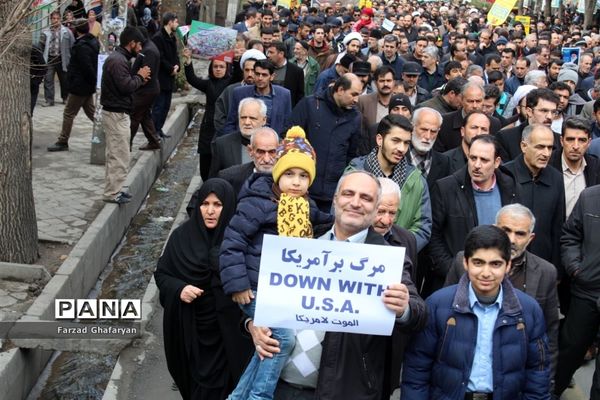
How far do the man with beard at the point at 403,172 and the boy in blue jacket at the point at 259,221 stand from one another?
144 cm

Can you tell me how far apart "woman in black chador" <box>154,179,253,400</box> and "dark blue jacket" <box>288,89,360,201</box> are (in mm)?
2880

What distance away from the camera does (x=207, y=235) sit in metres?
6.22

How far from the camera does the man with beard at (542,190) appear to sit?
24.6 ft

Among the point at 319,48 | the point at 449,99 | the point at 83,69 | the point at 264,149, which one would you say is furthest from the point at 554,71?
the point at 264,149

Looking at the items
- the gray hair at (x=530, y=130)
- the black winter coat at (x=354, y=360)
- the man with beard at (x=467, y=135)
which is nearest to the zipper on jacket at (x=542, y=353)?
the black winter coat at (x=354, y=360)

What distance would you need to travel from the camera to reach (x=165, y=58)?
1515 centimetres

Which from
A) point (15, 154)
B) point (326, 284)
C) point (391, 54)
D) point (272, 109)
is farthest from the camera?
point (391, 54)

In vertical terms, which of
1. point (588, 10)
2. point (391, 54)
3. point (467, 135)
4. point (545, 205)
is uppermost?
point (588, 10)

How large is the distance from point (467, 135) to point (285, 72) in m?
4.43

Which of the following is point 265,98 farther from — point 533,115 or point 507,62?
point 507,62

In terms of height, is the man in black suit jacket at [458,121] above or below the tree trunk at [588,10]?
below

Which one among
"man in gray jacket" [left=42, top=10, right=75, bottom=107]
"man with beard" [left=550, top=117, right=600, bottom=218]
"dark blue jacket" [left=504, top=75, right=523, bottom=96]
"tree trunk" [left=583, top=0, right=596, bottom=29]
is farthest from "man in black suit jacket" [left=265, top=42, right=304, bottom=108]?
"tree trunk" [left=583, top=0, right=596, bottom=29]

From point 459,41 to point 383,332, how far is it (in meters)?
11.6

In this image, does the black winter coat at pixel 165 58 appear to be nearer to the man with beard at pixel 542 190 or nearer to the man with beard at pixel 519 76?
the man with beard at pixel 519 76
